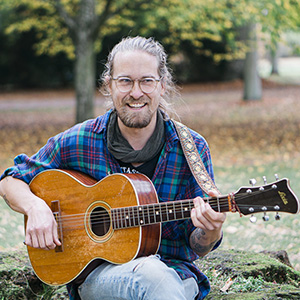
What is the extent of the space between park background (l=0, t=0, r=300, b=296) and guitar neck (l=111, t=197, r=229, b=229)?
3.39 feet

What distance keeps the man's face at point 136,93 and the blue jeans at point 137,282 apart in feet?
2.56

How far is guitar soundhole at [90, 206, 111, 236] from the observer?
2.81 meters

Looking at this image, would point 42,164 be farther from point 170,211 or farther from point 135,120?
point 170,211

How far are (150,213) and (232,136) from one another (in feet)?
33.1

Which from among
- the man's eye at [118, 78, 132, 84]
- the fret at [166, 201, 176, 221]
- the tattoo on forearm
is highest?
the man's eye at [118, 78, 132, 84]

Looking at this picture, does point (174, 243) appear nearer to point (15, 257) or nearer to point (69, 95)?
point (15, 257)

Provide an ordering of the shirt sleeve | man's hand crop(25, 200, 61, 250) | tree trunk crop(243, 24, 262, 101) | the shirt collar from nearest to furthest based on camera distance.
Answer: man's hand crop(25, 200, 61, 250) < the shirt collar < the shirt sleeve < tree trunk crop(243, 24, 262, 101)

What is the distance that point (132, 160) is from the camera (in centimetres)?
288

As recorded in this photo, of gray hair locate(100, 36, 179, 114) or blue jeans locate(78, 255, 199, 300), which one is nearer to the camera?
blue jeans locate(78, 255, 199, 300)

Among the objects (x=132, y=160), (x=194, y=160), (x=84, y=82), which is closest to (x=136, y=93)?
(x=132, y=160)

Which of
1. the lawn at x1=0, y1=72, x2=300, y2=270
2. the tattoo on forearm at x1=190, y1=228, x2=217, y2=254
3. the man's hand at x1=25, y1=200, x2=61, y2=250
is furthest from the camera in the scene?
the lawn at x1=0, y1=72, x2=300, y2=270

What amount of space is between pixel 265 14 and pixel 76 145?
913 centimetres

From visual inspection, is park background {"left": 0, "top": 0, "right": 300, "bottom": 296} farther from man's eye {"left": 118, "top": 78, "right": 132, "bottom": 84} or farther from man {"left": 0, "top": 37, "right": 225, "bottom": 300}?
man's eye {"left": 118, "top": 78, "right": 132, "bottom": 84}

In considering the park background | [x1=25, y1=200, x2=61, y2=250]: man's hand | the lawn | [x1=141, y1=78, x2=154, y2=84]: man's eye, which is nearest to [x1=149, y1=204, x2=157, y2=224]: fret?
[x1=25, y1=200, x2=61, y2=250]: man's hand
